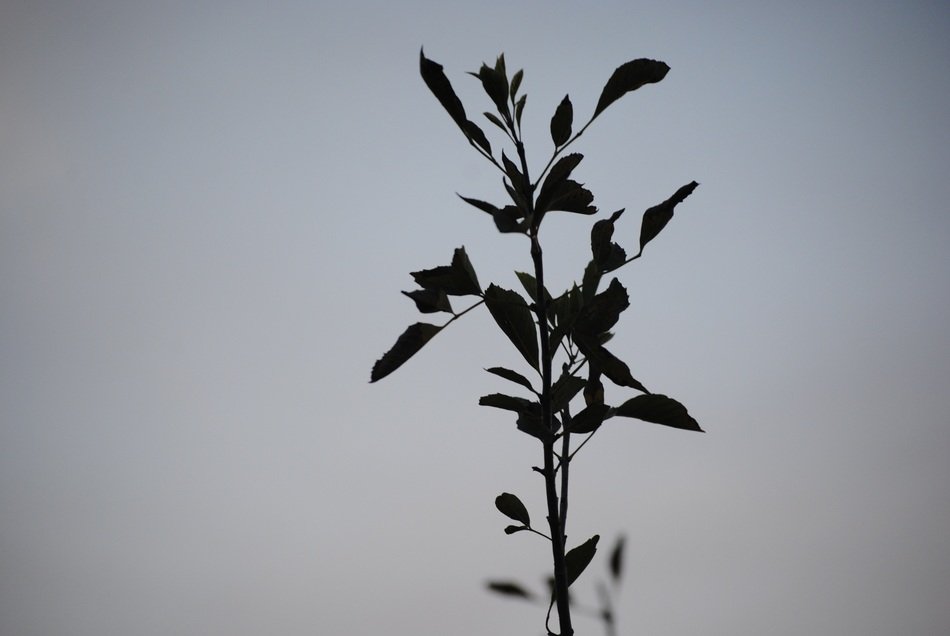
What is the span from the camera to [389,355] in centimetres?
140

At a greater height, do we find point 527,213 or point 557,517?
point 527,213

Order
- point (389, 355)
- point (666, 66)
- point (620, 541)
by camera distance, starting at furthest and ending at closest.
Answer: point (666, 66)
point (389, 355)
point (620, 541)

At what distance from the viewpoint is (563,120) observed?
1.56m

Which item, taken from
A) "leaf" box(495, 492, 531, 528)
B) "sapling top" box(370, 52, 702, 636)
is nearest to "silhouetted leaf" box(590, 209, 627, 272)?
"sapling top" box(370, 52, 702, 636)

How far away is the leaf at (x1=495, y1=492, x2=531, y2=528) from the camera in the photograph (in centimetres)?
153

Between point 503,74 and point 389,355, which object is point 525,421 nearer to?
point 389,355

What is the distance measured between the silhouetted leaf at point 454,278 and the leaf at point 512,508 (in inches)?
19.7

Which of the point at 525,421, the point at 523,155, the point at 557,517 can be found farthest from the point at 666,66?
the point at 557,517

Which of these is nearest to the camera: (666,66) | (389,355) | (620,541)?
(620,541)

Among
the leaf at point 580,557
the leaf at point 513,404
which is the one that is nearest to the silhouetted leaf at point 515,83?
the leaf at point 513,404

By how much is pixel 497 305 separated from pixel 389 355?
282 millimetres

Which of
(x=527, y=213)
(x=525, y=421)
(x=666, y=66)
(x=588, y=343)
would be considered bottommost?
(x=525, y=421)

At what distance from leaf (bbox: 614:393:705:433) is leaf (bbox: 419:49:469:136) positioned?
2.47 ft

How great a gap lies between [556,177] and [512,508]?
31.5 inches
